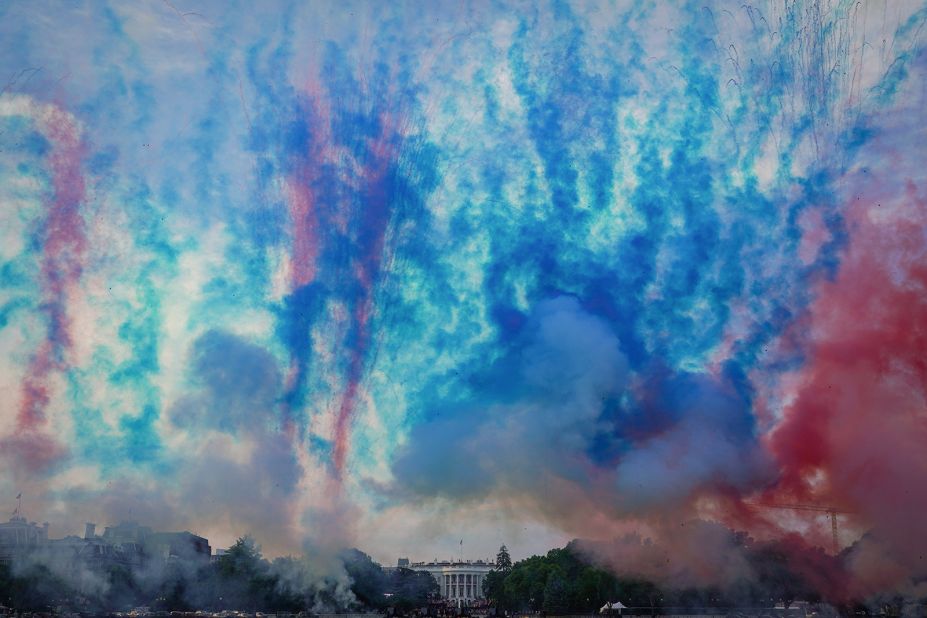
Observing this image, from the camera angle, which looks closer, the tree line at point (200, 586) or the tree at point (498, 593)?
the tree line at point (200, 586)

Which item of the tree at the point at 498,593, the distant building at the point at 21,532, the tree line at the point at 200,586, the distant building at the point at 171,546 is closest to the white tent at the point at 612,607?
the tree line at the point at 200,586

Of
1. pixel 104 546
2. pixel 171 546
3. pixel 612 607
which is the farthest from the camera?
pixel 104 546

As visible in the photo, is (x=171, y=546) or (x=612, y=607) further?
(x=171, y=546)

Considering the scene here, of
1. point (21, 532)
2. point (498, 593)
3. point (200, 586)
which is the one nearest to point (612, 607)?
point (200, 586)

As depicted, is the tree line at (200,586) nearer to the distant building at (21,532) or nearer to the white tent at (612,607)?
the white tent at (612,607)

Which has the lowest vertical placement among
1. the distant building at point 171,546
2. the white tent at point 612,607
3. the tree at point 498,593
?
the white tent at point 612,607

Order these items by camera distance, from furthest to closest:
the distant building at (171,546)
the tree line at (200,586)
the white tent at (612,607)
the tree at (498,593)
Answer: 1. the tree at (498,593)
2. the distant building at (171,546)
3. the white tent at (612,607)
4. the tree line at (200,586)

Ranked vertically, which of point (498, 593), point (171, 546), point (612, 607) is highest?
point (171, 546)

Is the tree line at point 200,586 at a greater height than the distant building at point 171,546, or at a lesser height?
lesser

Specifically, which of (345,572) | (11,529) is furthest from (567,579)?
(11,529)

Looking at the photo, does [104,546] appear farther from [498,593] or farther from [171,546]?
[498,593]

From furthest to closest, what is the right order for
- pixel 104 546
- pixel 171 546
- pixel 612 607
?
pixel 104 546 → pixel 171 546 → pixel 612 607

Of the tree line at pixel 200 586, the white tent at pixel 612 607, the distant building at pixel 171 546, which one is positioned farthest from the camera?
the distant building at pixel 171 546
